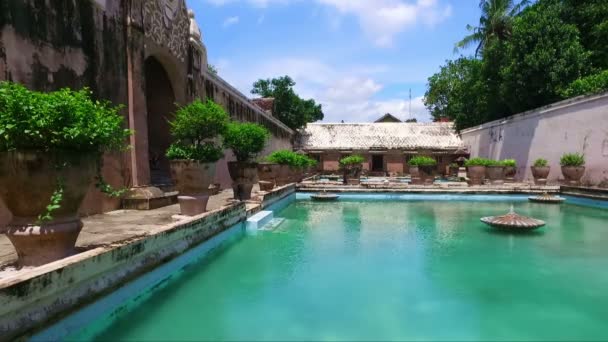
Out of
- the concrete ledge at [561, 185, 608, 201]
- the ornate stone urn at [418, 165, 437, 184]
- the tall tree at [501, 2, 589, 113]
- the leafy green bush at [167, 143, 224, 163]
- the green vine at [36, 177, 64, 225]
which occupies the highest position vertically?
the tall tree at [501, 2, 589, 113]

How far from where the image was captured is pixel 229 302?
336 centimetres

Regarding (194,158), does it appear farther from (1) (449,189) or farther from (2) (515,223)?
(1) (449,189)

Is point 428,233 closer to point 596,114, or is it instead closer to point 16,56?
point 16,56

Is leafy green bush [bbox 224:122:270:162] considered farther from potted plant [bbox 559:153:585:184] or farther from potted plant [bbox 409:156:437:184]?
potted plant [bbox 559:153:585:184]

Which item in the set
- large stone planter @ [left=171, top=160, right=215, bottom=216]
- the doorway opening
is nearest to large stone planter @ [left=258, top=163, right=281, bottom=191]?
large stone planter @ [left=171, top=160, right=215, bottom=216]

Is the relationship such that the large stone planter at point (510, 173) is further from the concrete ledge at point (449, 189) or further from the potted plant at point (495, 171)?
the concrete ledge at point (449, 189)

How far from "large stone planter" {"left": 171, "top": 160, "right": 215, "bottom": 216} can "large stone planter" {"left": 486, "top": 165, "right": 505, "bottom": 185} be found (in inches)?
516

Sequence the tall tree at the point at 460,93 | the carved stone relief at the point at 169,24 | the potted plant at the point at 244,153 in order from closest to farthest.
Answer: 1. the carved stone relief at the point at 169,24
2. the potted plant at the point at 244,153
3. the tall tree at the point at 460,93

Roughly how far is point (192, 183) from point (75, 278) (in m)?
2.57

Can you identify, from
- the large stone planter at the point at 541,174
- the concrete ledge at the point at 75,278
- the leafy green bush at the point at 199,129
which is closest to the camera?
the concrete ledge at the point at 75,278

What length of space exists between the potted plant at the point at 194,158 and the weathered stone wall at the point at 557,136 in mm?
12952

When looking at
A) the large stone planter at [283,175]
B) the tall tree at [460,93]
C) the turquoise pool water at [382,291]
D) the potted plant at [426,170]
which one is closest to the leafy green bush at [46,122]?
the turquoise pool water at [382,291]

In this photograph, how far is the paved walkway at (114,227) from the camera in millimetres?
3387

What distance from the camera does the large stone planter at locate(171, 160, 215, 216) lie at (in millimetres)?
5047
